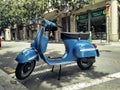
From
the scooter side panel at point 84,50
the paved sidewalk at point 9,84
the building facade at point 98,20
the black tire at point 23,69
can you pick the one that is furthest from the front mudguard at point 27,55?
the building facade at point 98,20

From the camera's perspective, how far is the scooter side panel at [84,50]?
7.64 meters

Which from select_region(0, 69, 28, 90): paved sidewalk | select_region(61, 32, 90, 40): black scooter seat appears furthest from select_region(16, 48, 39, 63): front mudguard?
select_region(61, 32, 90, 40): black scooter seat

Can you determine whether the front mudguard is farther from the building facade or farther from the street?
the building facade

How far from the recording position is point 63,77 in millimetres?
7367

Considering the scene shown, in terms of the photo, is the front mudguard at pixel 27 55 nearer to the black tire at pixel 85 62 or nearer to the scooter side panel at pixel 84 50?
the scooter side panel at pixel 84 50


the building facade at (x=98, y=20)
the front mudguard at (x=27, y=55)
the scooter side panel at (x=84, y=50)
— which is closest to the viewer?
the front mudguard at (x=27, y=55)

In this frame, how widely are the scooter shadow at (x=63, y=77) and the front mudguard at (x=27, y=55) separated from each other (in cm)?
62

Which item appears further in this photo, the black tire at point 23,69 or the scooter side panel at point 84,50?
the scooter side panel at point 84,50

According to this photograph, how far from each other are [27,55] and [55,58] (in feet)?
3.49

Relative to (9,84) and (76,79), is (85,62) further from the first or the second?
(9,84)

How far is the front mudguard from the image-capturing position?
6.63 m

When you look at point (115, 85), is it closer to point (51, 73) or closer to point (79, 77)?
point (79, 77)

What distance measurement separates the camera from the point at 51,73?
800 cm

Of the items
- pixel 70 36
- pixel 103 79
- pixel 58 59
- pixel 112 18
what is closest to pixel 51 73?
pixel 58 59
